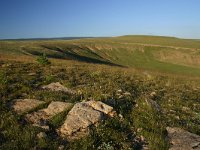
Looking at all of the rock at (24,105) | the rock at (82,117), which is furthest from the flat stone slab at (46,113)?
the rock at (82,117)

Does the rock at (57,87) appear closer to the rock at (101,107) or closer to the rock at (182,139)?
the rock at (101,107)

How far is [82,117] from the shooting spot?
9555mm

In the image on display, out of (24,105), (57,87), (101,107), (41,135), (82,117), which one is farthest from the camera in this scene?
(57,87)

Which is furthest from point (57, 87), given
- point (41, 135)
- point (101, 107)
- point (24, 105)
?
point (41, 135)

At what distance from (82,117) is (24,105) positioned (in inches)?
101

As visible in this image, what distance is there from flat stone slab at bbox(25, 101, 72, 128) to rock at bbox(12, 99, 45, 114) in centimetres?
41

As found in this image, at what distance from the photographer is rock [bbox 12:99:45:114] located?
1023cm

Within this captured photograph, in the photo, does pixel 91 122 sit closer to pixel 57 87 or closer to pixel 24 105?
pixel 24 105

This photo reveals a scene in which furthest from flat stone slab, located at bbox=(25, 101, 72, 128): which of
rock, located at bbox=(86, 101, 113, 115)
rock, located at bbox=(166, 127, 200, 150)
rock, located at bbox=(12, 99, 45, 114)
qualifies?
rock, located at bbox=(166, 127, 200, 150)

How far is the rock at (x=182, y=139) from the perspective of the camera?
334 inches

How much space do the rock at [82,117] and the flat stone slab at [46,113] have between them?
1.72ft

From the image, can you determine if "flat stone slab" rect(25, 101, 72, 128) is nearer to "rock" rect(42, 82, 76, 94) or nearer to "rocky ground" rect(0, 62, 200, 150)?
"rocky ground" rect(0, 62, 200, 150)

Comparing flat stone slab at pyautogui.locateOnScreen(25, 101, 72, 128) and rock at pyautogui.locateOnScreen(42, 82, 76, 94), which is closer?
flat stone slab at pyautogui.locateOnScreen(25, 101, 72, 128)

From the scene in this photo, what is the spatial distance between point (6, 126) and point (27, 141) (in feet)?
4.24
